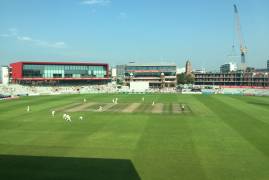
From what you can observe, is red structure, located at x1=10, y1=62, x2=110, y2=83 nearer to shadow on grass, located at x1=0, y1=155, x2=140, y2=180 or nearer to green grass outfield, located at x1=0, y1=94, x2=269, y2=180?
green grass outfield, located at x1=0, y1=94, x2=269, y2=180

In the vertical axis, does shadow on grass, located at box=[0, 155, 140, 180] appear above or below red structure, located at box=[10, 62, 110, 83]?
below

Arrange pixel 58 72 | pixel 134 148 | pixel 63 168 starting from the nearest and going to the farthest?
pixel 63 168, pixel 134 148, pixel 58 72

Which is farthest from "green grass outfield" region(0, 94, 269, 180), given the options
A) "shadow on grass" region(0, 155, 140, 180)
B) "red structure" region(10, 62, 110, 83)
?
"red structure" region(10, 62, 110, 83)

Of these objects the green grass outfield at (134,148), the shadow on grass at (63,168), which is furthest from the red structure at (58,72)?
the shadow on grass at (63,168)

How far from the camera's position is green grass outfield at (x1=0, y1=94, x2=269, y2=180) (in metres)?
28.5

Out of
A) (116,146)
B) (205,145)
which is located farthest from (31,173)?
(205,145)

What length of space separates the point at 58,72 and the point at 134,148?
14111 cm

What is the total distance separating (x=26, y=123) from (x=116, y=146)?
22.2 m

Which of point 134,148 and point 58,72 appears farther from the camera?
point 58,72

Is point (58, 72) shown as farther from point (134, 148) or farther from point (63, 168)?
point (63, 168)

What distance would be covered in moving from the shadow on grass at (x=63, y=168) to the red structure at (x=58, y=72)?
136 m

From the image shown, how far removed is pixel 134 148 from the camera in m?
36.8

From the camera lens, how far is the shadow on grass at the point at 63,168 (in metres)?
27.4

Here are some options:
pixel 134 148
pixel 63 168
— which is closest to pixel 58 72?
pixel 134 148
